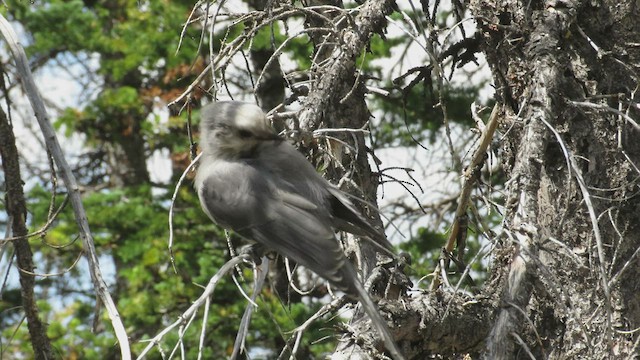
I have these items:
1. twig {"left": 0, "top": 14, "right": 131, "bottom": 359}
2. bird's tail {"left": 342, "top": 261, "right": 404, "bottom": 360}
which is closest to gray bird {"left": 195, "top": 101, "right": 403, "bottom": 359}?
bird's tail {"left": 342, "top": 261, "right": 404, "bottom": 360}

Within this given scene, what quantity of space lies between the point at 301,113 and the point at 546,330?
145cm

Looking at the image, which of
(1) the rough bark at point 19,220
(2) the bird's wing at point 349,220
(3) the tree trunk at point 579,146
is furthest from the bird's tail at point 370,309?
(1) the rough bark at point 19,220

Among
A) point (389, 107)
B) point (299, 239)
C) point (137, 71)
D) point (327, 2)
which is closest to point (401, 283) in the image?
point (299, 239)

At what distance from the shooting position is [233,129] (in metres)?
4.00

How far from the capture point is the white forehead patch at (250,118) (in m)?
3.82

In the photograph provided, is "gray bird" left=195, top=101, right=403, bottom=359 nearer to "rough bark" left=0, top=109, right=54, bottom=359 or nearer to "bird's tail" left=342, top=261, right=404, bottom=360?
"bird's tail" left=342, top=261, right=404, bottom=360

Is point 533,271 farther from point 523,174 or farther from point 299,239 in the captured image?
point 299,239

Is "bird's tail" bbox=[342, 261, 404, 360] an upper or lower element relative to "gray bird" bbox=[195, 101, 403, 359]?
lower

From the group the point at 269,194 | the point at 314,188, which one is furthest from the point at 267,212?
the point at 314,188

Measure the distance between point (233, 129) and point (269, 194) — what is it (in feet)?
1.10

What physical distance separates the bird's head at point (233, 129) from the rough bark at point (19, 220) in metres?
0.97

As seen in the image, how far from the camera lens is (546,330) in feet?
12.8

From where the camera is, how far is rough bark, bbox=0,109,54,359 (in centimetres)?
438

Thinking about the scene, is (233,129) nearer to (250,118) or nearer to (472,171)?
(250,118)
